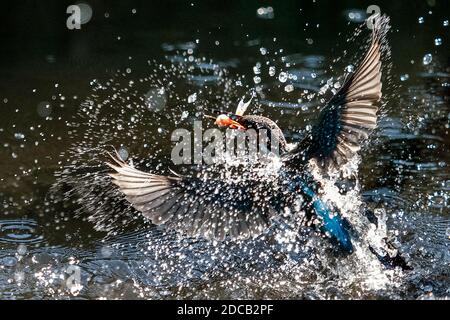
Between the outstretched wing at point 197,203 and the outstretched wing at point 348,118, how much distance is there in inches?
16.1

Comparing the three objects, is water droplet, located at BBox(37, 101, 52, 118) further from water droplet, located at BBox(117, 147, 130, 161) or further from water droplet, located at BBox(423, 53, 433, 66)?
water droplet, located at BBox(423, 53, 433, 66)

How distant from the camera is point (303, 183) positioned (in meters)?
3.93

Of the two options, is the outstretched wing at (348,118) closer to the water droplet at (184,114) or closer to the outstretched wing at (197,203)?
the outstretched wing at (197,203)

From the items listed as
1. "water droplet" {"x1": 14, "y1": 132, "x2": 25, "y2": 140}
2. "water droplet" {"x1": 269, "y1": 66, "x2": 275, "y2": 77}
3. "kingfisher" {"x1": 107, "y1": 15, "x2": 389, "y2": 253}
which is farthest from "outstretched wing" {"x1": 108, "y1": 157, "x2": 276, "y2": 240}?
"water droplet" {"x1": 269, "y1": 66, "x2": 275, "y2": 77}

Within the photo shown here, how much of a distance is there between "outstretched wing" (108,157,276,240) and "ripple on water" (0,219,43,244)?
0.83m

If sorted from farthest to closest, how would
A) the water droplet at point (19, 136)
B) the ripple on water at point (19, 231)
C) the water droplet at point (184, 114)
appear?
1. the water droplet at point (184, 114)
2. the water droplet at point (19, 136)
3. the ripple on water at point (19, 231)

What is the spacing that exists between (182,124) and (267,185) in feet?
6.62

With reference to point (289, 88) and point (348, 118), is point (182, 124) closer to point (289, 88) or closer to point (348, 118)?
point (289, 88)

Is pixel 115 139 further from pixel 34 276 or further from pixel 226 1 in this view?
pixel 226 1

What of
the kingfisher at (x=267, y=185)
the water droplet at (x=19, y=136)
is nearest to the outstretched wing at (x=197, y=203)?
the kingfisher at (x=267, y=185)

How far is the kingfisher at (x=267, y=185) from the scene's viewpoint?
3.75 m

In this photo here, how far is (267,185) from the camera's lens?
12.8 ft
